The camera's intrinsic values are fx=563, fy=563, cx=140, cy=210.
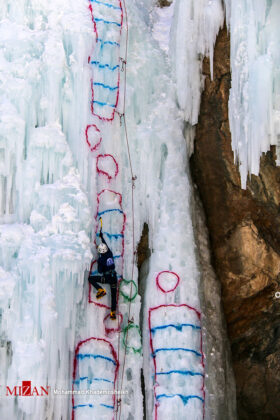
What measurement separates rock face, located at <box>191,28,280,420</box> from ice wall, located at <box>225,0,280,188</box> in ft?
0.81

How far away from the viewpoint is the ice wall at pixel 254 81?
6379mm

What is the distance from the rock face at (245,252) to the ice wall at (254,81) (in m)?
0.25

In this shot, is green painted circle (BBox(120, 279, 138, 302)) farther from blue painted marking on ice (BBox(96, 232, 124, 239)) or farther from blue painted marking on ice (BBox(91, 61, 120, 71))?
blue painted marking on ice (BBox(91, 61, 120, 71))

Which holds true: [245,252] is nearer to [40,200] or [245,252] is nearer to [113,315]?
[113,315]

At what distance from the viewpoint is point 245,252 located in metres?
6.83

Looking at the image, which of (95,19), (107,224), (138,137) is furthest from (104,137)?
(95,19)

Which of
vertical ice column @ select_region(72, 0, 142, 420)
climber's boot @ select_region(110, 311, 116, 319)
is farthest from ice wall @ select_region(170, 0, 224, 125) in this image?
climber's boot @ select_region(110, 311, 116, 319)

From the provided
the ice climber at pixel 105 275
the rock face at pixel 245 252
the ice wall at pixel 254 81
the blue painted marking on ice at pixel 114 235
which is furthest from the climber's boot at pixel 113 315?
the ice wall at pixel 254 81

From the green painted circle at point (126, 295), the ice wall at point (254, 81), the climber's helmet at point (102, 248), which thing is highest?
the ice wall at point (254, 81)

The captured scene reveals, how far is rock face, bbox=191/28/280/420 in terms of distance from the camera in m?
6.76

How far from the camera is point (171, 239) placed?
22.4 ft

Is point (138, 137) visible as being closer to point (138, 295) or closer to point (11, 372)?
point (138, 295)

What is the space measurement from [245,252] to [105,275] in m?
1.77

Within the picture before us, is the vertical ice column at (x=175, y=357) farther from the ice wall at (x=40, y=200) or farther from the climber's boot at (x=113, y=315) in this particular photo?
the ice wall at (x=40, y=200)
